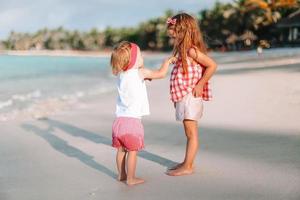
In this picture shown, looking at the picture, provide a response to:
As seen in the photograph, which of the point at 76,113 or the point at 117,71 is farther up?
the point at 117,71

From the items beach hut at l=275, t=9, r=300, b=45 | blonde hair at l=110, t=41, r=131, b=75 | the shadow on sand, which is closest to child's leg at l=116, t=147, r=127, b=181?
the shadow on sand

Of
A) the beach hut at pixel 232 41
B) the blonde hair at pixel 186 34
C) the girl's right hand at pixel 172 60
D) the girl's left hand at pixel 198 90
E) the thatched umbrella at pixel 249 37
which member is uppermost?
the blonde hair at pixel 186 34

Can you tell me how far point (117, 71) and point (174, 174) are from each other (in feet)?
3.23

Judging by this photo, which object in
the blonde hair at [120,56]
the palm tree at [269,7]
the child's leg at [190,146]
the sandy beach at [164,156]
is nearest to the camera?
the sandy beach at [164,156]

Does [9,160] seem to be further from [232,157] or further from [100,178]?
[232,157]

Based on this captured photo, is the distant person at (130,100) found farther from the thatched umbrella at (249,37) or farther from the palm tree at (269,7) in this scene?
the palm tree at (269,7)

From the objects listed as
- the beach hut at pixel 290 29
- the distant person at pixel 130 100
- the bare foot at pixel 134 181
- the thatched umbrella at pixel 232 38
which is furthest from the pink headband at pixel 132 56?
the thatched umbrella at pixel 232 38

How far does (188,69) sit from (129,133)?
74 cm

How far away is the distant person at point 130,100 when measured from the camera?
4.29m

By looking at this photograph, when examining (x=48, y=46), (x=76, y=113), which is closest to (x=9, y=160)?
(x=76, y=113)

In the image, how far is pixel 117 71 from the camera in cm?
433

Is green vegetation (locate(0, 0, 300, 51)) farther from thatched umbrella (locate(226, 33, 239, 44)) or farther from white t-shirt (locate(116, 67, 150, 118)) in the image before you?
white t-shirt (locate(116, 67, 150, 118))

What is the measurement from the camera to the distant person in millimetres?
4293

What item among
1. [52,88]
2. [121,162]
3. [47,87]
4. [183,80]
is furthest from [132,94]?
[47,87]
